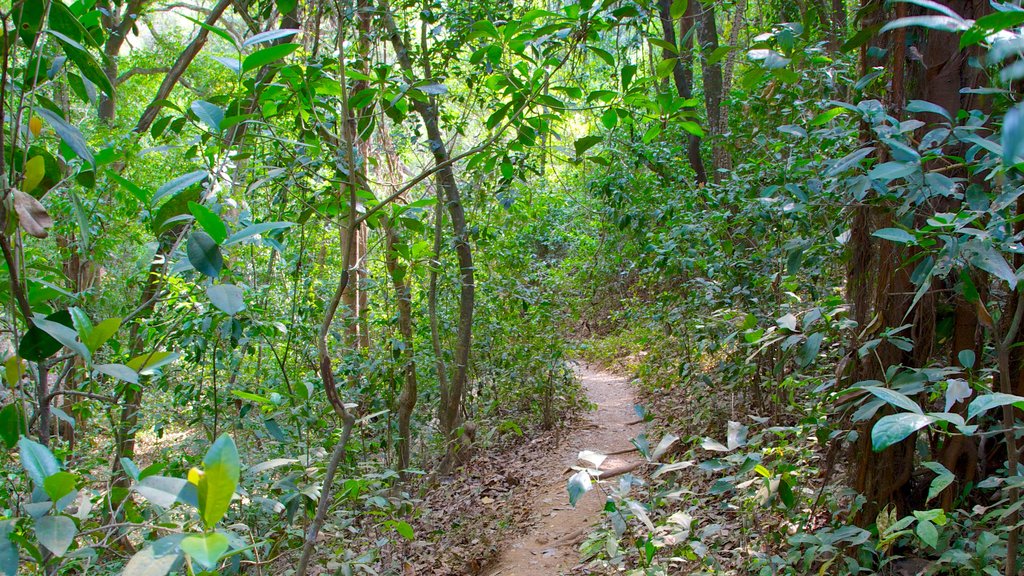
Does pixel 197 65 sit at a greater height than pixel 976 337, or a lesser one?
greater

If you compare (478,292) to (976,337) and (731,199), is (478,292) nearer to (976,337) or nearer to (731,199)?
(731,199)

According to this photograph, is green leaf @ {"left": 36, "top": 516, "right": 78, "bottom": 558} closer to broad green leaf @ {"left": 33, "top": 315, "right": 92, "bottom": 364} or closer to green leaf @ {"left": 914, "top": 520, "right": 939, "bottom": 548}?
broad green leaf @ {"left": 33, "top": 315, "right": 92, "bottom": 364}

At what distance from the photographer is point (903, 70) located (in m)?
2.52

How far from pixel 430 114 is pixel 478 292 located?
99.5 inches

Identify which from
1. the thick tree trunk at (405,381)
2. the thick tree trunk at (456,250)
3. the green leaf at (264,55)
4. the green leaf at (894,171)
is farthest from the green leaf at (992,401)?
the thick tree trunk at (405,381)

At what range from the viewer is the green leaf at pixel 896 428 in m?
1.16

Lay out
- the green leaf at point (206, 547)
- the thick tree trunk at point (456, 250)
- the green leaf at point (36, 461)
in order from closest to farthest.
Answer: the green leaf at point (206, 547)
the green leaf at point (36, 461)
the thick tree trunk at point (456, 250)

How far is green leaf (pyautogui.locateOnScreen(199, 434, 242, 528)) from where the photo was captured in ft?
2.62

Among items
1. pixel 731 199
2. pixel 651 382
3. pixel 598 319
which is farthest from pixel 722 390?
pixel 598 319

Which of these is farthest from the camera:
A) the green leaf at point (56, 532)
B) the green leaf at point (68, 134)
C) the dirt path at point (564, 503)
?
the dirt path at point (564, 503)

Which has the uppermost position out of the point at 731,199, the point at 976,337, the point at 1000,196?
the point at 1000,196

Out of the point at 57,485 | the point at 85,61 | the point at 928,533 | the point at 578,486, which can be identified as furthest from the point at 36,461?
the point at 928,533

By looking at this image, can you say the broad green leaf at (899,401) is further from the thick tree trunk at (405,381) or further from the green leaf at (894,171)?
the thick tree trunk at (405,381)

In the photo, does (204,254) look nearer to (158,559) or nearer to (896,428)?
(158,559)
